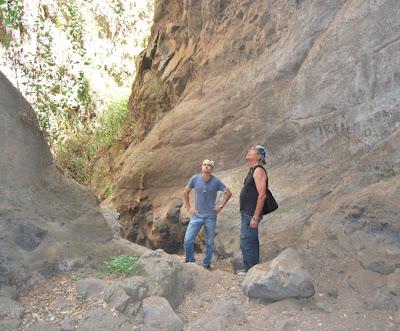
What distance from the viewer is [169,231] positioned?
8.70 meters

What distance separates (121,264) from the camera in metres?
5.10

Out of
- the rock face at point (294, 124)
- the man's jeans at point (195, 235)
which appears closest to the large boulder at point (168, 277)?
the man's jeans at point (195, 235)

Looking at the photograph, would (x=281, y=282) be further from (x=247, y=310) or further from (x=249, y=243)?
(x=249, y=243)

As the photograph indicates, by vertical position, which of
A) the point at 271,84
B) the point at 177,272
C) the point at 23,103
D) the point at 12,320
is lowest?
the point at 12,320

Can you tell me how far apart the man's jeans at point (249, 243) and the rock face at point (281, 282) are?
2.66 feet

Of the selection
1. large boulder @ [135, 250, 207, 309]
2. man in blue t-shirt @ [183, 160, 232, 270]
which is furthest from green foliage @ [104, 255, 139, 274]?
man in blue t-shirt @ [183, 160, 232, 270]

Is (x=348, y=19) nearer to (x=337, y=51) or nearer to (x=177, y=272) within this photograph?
(x=337, y=51)

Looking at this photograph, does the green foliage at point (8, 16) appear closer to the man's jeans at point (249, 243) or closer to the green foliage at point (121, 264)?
the green foliage at point (121, 264)

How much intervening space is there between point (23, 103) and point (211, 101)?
4191 millimetres

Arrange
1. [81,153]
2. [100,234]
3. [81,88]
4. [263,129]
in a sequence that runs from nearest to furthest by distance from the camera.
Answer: [100,234] < [263,129] < [81,153] < [81,88]

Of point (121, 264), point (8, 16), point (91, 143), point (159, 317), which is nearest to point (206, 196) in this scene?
point (121, 264)

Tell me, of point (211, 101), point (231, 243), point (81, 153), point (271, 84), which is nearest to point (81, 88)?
point (81, 153)

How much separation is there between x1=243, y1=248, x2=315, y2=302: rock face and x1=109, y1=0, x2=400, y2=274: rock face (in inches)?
31.4

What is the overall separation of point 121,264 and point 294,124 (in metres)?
3.61
